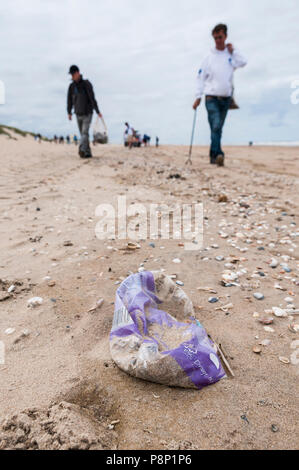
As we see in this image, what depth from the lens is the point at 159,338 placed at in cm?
171

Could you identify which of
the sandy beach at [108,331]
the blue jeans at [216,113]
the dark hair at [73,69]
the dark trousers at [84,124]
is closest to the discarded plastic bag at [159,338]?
the sandy beach at [108,331]

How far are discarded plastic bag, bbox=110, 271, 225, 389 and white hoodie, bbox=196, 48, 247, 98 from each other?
22.1 feet

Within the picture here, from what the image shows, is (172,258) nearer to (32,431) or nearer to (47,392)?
(47,392)

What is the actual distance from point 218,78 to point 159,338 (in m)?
7.24

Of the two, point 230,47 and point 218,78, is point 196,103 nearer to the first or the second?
point 218,78

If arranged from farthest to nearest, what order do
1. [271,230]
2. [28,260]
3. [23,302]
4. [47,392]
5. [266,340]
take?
1. [271,230]
2. [28,260]
3. [23,302]
4. [266,340]
5. [47,392]

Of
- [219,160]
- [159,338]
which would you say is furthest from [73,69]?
[159,338]

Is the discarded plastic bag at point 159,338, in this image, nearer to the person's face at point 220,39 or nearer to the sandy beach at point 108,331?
the sandy beach at point 108,331

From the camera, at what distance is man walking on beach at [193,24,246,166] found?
728cm

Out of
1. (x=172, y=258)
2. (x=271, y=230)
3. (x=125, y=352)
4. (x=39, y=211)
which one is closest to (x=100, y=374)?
(x=125, y=352)

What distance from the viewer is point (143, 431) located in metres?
1.29

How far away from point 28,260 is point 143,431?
2.08 metres

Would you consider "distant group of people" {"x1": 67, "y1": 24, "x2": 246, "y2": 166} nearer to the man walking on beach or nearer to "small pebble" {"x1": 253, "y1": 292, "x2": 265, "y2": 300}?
the man walking on beach

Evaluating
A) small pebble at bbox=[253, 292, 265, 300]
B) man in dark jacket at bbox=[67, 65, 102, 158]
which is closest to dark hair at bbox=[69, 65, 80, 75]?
man in dark jacket at bbox=[67, 65, 102, 158]
